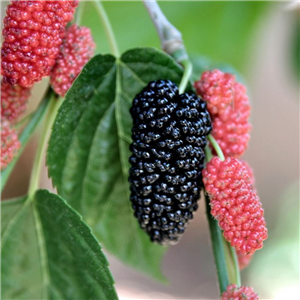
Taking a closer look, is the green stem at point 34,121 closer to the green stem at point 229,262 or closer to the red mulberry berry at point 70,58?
the red mulberry berry at point 70,58

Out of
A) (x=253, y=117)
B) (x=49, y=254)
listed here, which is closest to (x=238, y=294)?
(x=49, y=254)

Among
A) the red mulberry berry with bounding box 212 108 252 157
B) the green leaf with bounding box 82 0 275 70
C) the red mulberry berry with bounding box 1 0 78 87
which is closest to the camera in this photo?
the red mulberry berry with bounding box 1 0 78 87

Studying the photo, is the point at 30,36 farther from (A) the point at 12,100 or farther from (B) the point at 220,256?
(B) the point at 220,256

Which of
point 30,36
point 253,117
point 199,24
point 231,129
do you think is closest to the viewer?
point 30,36

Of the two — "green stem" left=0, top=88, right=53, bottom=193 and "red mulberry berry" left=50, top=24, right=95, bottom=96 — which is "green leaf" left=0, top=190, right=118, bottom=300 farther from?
"red mulberry berry" left=50, top=24, right=95, bottom=96

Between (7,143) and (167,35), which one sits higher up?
(167,35)

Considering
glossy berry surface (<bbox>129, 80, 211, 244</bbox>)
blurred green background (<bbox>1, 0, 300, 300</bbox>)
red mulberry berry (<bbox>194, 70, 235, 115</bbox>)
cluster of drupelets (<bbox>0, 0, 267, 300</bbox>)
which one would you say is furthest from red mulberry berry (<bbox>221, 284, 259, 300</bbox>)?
blurred green background (<bbox>1, 0, 300, 300</bbox>)

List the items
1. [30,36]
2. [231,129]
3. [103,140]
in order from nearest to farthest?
[30,36] < [231,129] < [103,140]

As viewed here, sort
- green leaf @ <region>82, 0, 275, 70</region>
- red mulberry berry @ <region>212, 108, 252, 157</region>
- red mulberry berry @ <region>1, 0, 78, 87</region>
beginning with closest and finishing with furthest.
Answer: red mulberry berry @ <region>1, 0, 78, 87</region>
red mulberry berry @ <region>212, 108, 252, 157</region>
green leaf @ <region>82, 0, 275, 70</region>

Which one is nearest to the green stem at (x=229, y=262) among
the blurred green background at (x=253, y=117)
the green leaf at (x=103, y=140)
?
the green leaf at (x=103, y=140)
